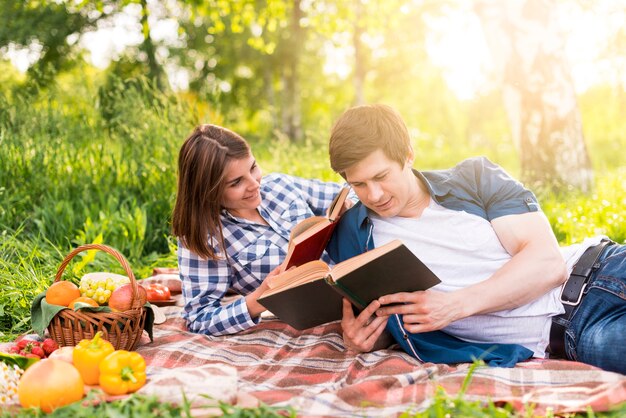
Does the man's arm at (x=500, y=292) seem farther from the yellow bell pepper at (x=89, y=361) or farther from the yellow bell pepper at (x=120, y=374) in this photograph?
the yellow bell pepper at (x=89, y=361)

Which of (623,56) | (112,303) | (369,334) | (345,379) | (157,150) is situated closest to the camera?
(345,379)

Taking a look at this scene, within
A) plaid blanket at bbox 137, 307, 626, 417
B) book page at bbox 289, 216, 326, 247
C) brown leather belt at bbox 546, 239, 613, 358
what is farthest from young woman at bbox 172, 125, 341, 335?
brown leather belt at bbox 546, 239, 613, 358

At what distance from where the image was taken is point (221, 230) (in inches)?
146

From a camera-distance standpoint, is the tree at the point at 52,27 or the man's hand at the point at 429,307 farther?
the tree at the point at 52,27

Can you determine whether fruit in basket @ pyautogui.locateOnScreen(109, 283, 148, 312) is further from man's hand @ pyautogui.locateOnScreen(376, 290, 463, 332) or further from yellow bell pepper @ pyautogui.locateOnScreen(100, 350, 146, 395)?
man's hand @ pyautogui.locateOnScreen(376, 290, 463, 332)

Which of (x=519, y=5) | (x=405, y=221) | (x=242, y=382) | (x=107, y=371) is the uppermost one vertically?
(x=519, y=5)

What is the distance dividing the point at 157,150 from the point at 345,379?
3.98 m

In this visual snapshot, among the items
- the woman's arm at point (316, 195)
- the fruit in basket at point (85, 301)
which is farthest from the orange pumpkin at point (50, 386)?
the woman's arm at point (316, 195)

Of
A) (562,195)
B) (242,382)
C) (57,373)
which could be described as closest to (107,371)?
(57,373)

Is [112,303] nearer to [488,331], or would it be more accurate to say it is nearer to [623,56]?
[488,331]

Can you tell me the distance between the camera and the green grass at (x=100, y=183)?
5.33 meters

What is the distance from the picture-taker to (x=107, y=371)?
8.77 ft

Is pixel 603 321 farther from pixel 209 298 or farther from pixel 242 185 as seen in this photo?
pixel 209 298

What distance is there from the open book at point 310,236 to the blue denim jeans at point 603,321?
4.04 feet
